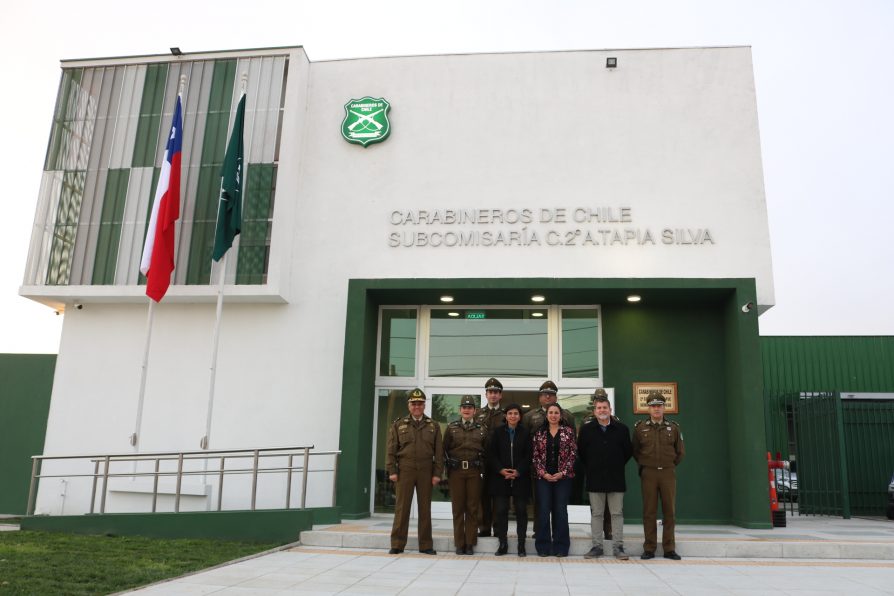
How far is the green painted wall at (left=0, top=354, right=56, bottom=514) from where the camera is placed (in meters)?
12.7

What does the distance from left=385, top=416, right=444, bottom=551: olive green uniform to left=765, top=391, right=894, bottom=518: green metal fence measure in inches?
302

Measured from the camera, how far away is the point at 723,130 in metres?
11.3

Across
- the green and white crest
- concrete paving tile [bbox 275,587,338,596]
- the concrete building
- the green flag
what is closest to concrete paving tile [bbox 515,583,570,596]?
concrete paving tile [bbox 275,587,338,596]

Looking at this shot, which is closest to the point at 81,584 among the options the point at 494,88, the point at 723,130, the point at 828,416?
the point at 494,88

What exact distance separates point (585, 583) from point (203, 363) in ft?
24.4

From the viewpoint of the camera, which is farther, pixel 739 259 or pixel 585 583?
pixel 739 259

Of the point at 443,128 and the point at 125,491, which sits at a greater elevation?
the point at 443,128

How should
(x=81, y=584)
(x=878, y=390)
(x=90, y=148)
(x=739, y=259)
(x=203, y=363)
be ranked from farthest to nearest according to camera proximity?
1. (x=878, y=390)
2. (x=90, y=148)
3. (x=203, y=363)
4. (x=739, y=259)
5. (x=81, y=584)

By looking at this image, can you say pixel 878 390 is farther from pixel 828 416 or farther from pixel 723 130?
pixel 723 130

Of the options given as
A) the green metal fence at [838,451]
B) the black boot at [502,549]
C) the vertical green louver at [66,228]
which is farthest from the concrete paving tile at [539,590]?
the vertical green louver at [66,228]

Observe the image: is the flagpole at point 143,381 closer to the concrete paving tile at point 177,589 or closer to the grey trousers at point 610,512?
the concrete paving tile at point 177,589

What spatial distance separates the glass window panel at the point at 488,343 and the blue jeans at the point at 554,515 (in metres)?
3.65

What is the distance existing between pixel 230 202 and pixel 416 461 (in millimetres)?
A: 5332

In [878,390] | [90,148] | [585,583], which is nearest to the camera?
[585,583]
